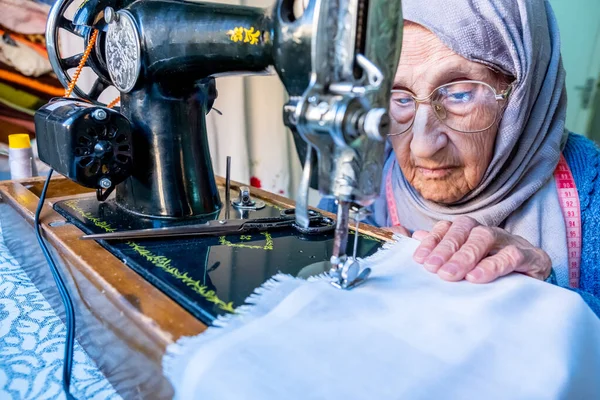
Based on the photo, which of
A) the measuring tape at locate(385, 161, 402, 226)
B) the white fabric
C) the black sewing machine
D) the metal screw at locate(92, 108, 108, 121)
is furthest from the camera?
the measuring tape at locate(385, 161, 402, 226)

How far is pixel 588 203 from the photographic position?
1046mm

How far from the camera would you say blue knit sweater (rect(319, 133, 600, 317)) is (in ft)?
3.25

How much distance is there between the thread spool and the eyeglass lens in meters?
1.02

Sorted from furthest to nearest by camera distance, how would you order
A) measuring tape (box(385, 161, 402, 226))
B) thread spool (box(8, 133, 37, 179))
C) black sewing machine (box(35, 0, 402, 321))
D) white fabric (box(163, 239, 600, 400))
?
1. measuring tape (box(385, 161, 402, 226))
2. thread spool (box(8, 133, 37, 179))
3. black sewing machine (box(35, 0, 402, 321))
4. white fabric (box(163, 239, 600, 400))

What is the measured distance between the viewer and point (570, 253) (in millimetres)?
1023

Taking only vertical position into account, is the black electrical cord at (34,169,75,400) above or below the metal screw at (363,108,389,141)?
below

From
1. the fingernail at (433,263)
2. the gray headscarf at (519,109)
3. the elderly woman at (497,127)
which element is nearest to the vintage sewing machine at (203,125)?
the fingernail at (433,263)

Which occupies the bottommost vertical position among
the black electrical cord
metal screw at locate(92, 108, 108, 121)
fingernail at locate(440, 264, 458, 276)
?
the black electrical cord

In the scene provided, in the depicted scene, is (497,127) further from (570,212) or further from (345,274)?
(345,274)

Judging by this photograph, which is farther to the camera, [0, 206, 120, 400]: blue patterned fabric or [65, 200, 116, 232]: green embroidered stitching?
[65, 200, 116, 232]: green embroidered stitching

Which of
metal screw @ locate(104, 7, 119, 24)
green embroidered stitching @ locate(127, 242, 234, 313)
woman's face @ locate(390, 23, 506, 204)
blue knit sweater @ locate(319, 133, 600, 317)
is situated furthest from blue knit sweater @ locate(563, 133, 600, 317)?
metal screw @ locate(104, 7, 119, 24)

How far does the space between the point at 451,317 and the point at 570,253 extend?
66cm

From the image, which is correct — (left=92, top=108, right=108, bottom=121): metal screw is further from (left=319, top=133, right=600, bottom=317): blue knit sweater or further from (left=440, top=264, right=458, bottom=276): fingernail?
(left=319, top=133, right=600, bottom=317): blue knit sweater

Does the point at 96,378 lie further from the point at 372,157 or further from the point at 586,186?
the point at 586,186
